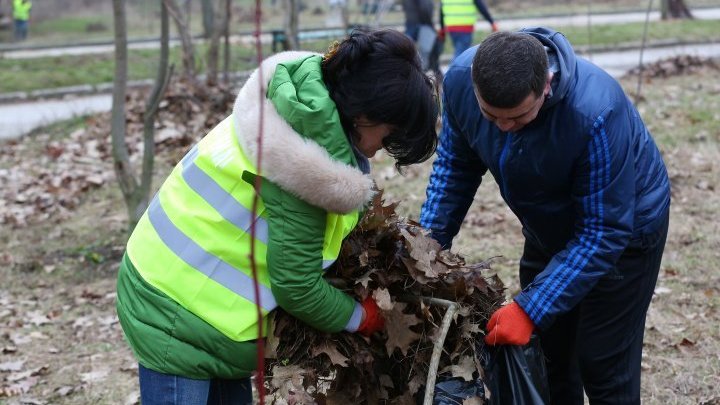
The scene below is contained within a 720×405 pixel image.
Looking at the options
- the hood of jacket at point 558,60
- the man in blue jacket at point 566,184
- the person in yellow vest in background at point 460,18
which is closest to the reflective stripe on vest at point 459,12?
the person in yellow vest in background at point 460,18

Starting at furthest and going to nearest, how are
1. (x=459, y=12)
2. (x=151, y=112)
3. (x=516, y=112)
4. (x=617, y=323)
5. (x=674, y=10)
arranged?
(x=674, y=10) < (x=459, y=12) < (x=151, y=112) < (x=617, y=323) < (x=516, y=112)

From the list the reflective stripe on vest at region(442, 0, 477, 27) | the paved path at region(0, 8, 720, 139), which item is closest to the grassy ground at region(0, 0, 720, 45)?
the paved path at region(0, 8, 720, 139)

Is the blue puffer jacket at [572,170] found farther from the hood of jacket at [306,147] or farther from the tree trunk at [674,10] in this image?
the tree trunk at [674,10]

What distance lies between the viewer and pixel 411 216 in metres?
6.26

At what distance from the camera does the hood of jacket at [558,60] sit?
8.50 feet

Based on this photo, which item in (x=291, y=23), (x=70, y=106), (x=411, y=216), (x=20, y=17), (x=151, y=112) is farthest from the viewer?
(x=20, y=17)

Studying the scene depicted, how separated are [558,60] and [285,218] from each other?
104 centimetres

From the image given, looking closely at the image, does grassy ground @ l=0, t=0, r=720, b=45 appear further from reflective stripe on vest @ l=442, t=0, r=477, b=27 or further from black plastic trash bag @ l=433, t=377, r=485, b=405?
black plastic trash bag @ l=433, t=377, r=485, b=405

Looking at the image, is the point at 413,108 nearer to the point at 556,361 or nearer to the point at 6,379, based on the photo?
the point at 556,361

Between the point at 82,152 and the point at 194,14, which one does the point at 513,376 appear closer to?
the point at 82,152

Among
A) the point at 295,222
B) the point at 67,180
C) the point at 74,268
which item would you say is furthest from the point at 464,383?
the point at 67,180

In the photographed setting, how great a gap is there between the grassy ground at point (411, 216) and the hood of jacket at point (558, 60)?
1077mm

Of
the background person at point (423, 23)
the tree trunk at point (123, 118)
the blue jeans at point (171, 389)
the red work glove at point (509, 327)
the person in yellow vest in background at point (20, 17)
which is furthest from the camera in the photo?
the person in yellow vest in background at point (20, 17)

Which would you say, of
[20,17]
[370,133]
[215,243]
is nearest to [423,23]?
[370,133]
